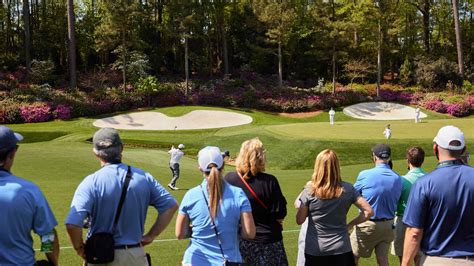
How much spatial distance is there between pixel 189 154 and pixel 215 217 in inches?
816

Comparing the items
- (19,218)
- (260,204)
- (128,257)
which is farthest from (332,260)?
(19,218)

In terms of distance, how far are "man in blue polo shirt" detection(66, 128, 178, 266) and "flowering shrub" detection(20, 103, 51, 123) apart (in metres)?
35.0

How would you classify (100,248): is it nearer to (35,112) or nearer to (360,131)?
(360,131)

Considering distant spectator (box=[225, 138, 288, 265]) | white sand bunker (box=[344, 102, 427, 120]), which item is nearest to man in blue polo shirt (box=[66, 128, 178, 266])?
distant spectator (box=[225, 138, 288, 265])

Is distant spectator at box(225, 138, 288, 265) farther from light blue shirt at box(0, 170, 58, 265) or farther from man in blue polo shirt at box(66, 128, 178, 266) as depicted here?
light blue shirt at box(0, 170, 58, 265)

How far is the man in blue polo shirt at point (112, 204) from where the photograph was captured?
395cm

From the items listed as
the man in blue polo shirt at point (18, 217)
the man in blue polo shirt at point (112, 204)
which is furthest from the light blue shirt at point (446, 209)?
the man in blue polo shirt at point (18, 217)

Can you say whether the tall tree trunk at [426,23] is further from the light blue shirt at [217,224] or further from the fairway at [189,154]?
the light blue shirt at [217,224]

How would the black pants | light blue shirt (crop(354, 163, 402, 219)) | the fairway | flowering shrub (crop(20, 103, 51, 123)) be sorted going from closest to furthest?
the black pants, light blue shirt (crop(354, 163, 402, 219)), the fairway, flowering shrub (crop(20, 103, 51, 123))

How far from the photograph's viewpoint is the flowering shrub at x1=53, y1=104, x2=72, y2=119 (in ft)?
122

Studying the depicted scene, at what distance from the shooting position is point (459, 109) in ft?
128

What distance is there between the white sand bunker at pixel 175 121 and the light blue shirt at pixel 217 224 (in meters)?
30.5

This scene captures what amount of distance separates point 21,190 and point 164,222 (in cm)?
130

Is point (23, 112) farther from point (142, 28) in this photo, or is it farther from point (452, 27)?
point (452, 27)
